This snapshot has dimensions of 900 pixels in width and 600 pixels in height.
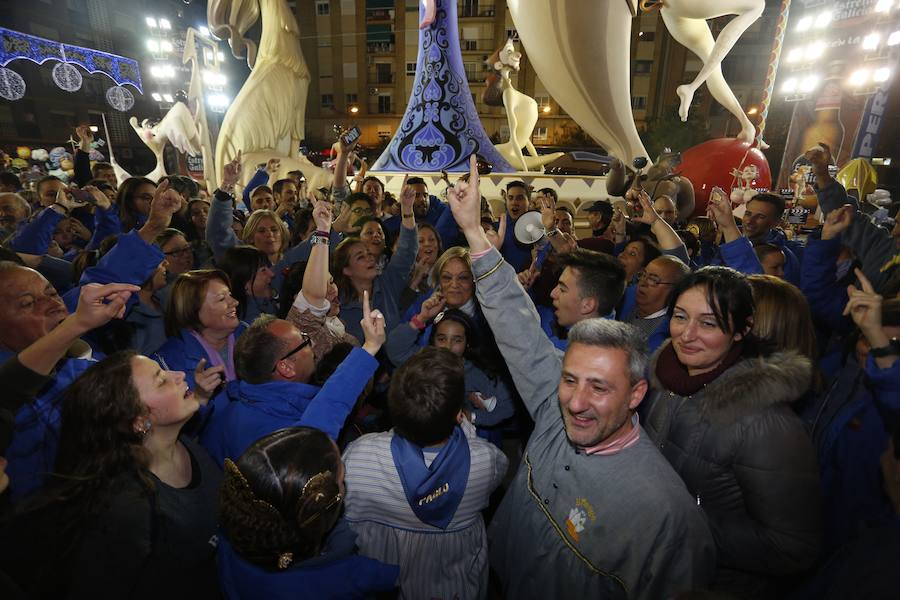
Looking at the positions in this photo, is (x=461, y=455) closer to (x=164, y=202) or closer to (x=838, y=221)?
(x=164, y=202)

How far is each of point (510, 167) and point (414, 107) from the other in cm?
244

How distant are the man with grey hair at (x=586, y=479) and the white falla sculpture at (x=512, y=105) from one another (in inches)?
365

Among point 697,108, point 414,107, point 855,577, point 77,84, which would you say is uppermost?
point 697,108

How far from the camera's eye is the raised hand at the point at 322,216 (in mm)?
2578

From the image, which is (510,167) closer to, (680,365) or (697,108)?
(680,365)

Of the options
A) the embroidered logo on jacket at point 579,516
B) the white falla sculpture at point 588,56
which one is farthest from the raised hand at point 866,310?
the white falla sculpture at point 588,56

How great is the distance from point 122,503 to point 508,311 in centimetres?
126

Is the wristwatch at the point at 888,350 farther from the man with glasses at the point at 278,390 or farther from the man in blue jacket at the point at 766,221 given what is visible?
the man in blue jacket at the point at 766,221

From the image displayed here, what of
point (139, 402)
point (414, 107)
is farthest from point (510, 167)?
point (139, 402)

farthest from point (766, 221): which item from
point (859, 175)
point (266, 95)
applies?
point (859, 175)

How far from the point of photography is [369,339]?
1.86m

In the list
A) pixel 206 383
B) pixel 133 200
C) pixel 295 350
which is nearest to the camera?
pixel 295 350

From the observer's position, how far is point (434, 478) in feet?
4.77

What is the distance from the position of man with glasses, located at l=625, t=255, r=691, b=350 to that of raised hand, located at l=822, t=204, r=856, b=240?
35.5 inches
